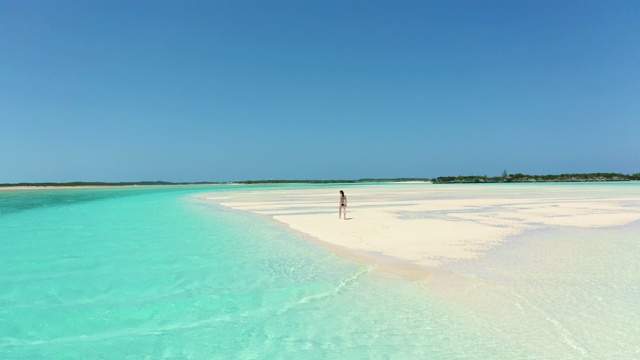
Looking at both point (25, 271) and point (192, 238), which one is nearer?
point (25, 271)

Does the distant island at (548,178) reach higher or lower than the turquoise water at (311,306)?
higher

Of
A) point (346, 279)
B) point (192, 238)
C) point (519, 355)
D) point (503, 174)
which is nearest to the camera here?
point (519, 355)

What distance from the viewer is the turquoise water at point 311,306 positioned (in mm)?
4836

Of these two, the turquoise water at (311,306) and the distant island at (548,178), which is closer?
the turquoise water at (311,306)

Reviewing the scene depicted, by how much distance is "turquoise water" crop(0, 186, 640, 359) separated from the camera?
4.84 meters

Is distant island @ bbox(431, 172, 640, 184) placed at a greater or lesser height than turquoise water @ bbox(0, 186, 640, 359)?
greater

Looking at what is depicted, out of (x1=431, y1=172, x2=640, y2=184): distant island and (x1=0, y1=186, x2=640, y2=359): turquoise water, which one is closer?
(x1=0, y1=186, x2=640, y2=359): turquoise water

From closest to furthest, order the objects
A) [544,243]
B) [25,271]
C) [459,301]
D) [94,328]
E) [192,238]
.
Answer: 1. [94,328]
2. [459,301]
3. [25,271]
4. [544,243]
5. [192,238]

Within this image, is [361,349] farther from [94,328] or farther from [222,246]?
[222,246]

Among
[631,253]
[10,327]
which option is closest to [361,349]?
[10,327]

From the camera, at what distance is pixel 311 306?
6422 millimetres

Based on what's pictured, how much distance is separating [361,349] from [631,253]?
816 centimetres

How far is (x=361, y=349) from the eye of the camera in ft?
15.6

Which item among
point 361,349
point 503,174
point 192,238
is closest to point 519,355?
point 361,349
